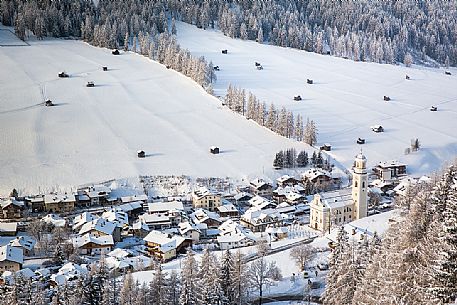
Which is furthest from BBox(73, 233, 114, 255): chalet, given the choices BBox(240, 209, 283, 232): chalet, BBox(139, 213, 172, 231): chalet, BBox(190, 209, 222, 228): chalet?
BBox(240, 209, 283, 232): chalet

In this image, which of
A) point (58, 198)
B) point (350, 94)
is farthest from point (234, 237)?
point (350, 94)

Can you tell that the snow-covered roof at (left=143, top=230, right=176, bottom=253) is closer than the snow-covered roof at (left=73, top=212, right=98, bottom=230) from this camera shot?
Yes

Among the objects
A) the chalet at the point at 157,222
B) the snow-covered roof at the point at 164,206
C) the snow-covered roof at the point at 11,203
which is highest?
the snow-covered roof at the point at 11,203

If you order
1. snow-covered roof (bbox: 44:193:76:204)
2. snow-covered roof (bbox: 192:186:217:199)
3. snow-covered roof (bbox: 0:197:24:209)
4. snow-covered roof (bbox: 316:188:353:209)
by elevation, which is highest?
snow-covered roof (bbox: 316:188:353:209)

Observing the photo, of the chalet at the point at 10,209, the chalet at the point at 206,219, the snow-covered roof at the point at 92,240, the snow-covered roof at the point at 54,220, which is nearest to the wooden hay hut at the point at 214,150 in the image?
the chalet at the point at 206,219

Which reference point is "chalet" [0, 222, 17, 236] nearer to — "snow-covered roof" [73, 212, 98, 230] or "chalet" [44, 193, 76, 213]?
"chalet" [44, 193, 76, 213]

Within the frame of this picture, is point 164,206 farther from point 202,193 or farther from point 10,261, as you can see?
point 10,261

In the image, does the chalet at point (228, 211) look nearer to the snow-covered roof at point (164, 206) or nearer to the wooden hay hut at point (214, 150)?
the snow-covered roof at point (164, 206)
